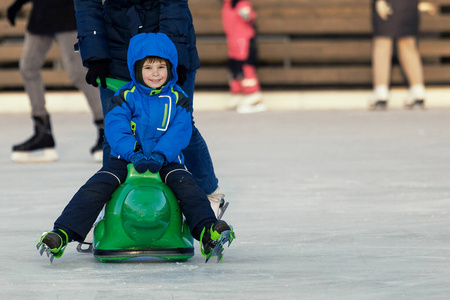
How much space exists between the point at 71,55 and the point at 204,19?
5810 mm

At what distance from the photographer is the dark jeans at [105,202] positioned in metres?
4.54

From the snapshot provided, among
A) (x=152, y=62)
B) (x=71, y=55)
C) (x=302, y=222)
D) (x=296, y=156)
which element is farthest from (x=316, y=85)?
(x=152, y=62)

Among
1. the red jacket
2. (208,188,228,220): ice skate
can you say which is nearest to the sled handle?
(208,188,228,220): ice skate

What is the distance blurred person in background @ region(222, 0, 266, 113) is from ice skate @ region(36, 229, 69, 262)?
854 centimetres

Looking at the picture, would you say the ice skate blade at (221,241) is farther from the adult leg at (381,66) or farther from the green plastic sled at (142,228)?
the adult leg at (381,66)

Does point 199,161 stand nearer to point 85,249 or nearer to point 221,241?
point 85,249

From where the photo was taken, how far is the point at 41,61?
8.30m

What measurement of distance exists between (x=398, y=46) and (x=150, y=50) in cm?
862

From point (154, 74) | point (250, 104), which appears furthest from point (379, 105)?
point (154, 74)

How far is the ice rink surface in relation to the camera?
4.12 meters

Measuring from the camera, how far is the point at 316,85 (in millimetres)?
14125

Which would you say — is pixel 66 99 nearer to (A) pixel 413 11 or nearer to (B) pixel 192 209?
(A) pixel 413 11

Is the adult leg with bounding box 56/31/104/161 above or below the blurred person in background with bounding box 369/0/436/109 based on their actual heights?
above

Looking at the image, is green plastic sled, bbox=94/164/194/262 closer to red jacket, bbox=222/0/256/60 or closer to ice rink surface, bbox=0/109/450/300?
ice rink surface, bbox=0/109/450/300
